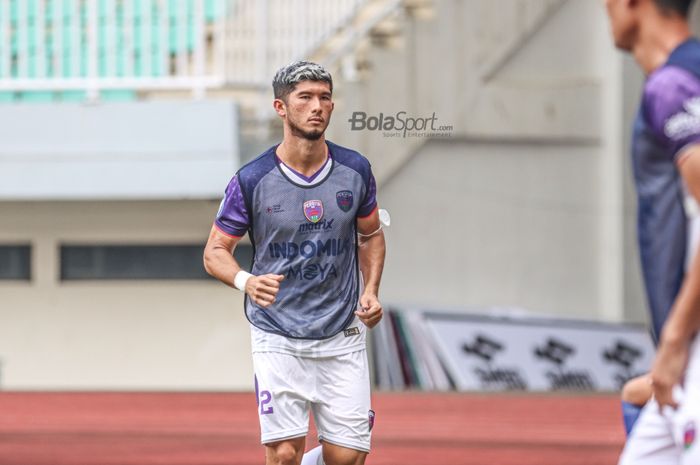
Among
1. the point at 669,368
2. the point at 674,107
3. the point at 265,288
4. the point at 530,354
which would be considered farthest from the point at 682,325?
the point at 530,354

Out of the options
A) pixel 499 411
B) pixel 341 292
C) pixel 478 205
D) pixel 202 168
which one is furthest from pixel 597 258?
pixel 341 292

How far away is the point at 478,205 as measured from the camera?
1703 cm

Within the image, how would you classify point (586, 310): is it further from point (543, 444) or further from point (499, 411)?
point (543, 444)

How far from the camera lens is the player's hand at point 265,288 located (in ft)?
18.1

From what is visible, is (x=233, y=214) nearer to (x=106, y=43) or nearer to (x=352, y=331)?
(x=352, y=331)

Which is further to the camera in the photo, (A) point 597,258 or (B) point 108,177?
(A) point 597,258

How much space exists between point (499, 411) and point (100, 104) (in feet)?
15.8

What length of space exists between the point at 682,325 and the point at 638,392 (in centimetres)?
68

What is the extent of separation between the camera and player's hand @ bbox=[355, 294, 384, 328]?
5.78m

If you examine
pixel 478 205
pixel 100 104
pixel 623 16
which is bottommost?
pixel 478 205

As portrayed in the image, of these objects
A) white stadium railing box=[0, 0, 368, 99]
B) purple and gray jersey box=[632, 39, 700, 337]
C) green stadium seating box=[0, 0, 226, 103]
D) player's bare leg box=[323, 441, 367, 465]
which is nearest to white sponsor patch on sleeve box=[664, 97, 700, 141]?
purple and gray jersey box=[632, 39, 700, 337]

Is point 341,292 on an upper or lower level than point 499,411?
upper

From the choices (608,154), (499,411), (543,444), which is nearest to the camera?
(543,444)

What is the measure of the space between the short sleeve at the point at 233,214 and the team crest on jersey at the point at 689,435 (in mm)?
2648
